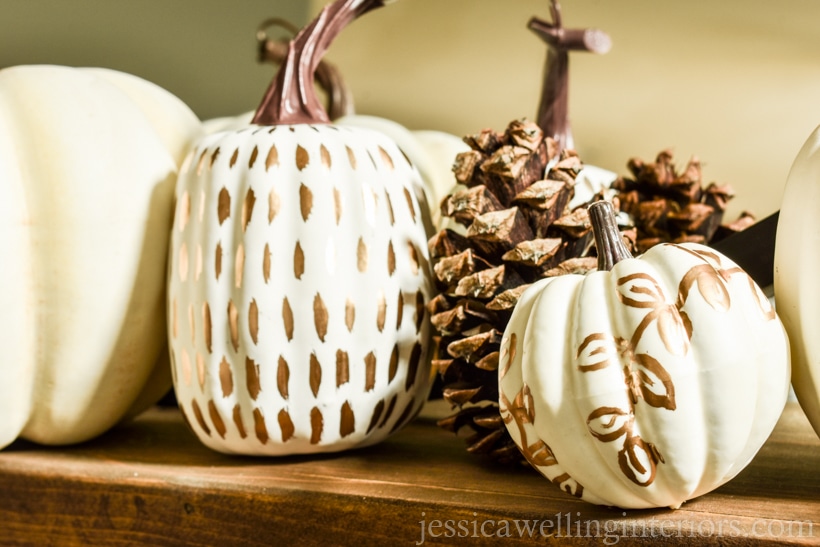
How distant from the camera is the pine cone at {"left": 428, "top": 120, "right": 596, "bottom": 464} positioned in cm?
45

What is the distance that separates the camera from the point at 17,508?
494 mm

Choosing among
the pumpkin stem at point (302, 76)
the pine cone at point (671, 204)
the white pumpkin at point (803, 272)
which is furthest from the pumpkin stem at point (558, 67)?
the white pumpkin at point (803, 272)

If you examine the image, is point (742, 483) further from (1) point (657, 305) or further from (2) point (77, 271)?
(2) point (77, 271)

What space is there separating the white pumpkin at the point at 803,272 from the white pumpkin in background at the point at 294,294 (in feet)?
0.74

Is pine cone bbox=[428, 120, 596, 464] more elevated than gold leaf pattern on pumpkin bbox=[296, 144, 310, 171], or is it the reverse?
gold leaf pattern on pumpkin bbox=[296, 144, 310, 171]

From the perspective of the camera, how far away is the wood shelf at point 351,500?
0.35 meters

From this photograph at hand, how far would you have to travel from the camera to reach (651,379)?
0.33m

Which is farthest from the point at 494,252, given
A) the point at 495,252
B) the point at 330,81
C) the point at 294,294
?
the point at 330,81

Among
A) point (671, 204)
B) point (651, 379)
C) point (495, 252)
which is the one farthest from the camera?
point (671, 204)

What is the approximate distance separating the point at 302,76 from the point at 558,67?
0.25 metres

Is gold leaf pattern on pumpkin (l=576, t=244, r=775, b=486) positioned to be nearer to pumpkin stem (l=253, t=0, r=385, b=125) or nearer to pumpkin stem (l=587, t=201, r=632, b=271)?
pumpkin stem (l=587, t=201, r=632, b=271)

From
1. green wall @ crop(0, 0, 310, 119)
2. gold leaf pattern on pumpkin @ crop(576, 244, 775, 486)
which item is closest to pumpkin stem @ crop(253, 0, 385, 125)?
gold leaf pattern on pumpkin @ crop(576, 244, 775, 486)

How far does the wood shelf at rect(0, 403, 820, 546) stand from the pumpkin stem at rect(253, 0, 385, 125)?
9.8 inches

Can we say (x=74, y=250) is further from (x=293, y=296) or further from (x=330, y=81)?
(x=330, y=81)
